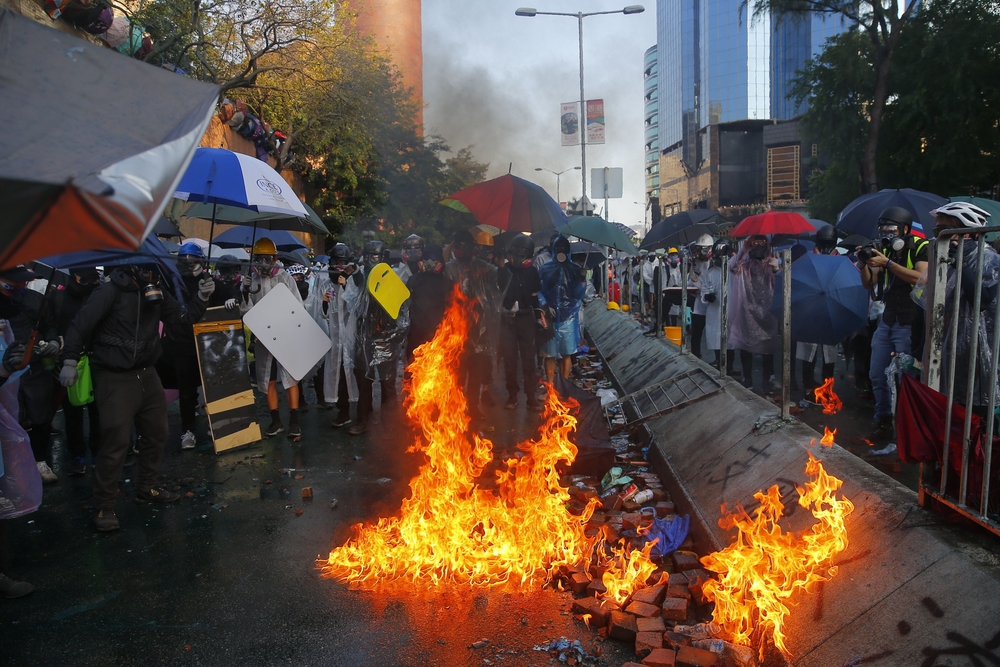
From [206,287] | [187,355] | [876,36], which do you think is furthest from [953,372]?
[876,36]

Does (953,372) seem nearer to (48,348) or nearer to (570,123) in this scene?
(48,348)

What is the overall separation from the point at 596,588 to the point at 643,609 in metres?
0.32

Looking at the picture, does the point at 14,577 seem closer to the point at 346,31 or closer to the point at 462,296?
the point at 462,296

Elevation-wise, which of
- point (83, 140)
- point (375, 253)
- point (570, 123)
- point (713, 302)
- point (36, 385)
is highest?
point (570, 123)

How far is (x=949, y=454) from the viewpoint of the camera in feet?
10.6

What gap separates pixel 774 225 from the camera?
8266 mm

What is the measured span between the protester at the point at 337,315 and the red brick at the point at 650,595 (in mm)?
4962

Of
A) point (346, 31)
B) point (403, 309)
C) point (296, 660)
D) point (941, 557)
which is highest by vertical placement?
point (346, 31)

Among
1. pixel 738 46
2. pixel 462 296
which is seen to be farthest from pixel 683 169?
pixel 462 296

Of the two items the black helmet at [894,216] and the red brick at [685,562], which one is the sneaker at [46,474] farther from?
the black helmet at [894,216]

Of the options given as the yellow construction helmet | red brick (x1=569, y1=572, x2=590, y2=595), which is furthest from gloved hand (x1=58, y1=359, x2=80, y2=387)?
red brick (x1=569, y1=572, x2=590, y2=595)

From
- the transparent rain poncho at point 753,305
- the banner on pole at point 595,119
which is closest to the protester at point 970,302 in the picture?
the transparent rain poncho at point 753,305

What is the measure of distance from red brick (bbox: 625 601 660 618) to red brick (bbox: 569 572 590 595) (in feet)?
1.12

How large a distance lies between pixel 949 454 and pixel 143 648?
4.07 metres
